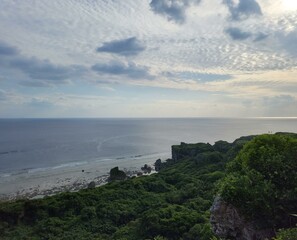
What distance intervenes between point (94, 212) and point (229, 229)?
32.1m

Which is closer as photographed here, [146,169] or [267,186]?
[267,186]

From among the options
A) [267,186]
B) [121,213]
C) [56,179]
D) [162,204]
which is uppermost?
[267,186]

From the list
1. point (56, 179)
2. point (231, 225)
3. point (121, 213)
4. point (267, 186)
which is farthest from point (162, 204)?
point (56, 179)

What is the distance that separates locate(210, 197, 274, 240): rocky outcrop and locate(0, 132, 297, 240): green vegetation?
0.64 meters

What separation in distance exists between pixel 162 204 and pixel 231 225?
31.3 meters

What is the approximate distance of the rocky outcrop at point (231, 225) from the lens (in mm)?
17188

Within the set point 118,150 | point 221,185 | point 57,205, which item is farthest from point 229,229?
point 118,150

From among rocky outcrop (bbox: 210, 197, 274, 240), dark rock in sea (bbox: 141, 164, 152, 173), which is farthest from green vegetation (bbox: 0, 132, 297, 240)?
dark rock in sea (bbox: 141, 164, 152, 173)

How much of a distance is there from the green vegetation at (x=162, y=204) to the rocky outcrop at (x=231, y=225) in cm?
64

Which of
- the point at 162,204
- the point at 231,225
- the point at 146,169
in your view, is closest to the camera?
the point at 231,225

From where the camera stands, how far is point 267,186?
17.6m

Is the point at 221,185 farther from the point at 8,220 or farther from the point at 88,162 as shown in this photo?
the point at 88,162

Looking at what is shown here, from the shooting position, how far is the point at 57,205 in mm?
48156

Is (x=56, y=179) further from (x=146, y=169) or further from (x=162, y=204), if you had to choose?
(x=162, y=204)
